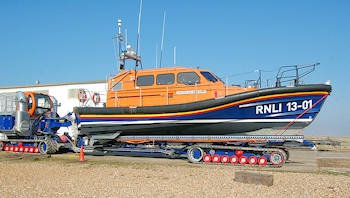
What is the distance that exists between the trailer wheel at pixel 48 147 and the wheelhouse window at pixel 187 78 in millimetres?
6790

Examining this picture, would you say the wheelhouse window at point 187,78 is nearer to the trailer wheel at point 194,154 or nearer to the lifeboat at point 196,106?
the lifeboat at point 196,106

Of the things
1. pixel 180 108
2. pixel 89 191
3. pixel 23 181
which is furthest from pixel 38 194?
pixel 180 108

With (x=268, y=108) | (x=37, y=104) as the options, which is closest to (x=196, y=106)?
(x=268, y=108)

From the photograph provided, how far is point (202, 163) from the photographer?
10.3 m

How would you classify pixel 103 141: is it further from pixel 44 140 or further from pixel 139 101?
pixel 44 140

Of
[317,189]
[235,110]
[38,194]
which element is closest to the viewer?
[38,194]

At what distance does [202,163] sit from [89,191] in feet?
16.2

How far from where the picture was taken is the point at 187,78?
10789mm

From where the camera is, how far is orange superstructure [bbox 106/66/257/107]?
1056 centimetres

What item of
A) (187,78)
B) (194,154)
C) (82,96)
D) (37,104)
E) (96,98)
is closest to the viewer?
(194,154)

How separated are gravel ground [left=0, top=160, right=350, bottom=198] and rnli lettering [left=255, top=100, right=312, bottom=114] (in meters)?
1.99

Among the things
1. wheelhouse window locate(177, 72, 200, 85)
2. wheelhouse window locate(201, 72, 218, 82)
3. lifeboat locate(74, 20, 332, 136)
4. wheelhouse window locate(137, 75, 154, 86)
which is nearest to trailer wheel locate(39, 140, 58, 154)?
lifeboat locate(74, 20, 332, 136)

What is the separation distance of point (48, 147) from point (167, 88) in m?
6.42

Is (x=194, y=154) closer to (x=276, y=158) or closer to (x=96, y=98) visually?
(x=276, y=158)
